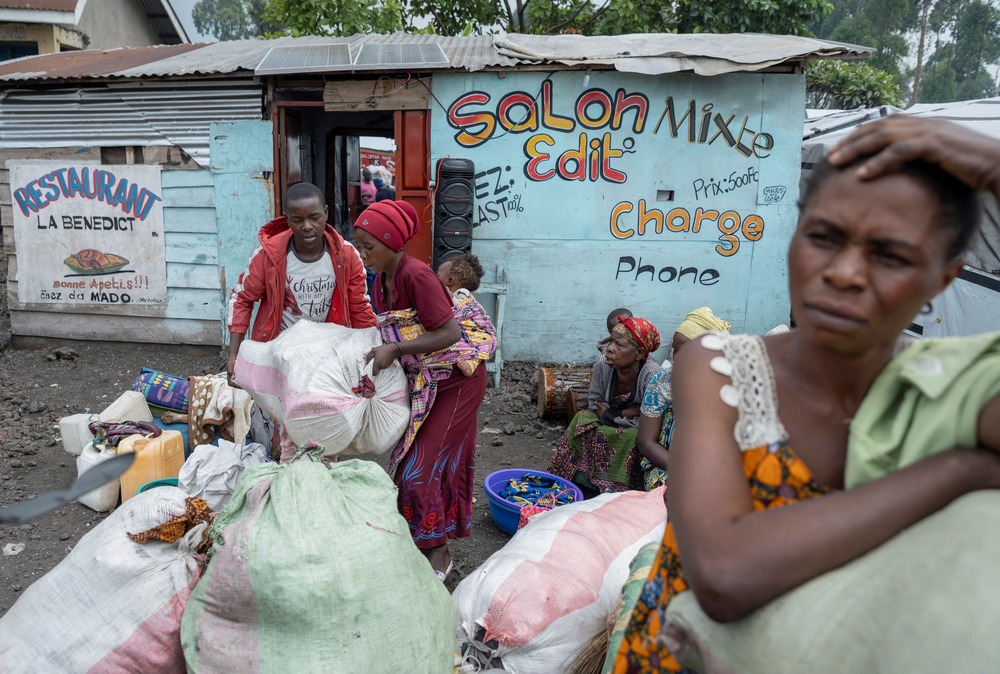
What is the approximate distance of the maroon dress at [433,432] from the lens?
123 inches

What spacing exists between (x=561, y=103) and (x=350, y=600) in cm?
576

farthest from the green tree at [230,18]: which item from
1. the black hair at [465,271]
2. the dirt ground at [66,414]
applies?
the black hair at [465,271]

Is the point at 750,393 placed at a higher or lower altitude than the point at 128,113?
lower

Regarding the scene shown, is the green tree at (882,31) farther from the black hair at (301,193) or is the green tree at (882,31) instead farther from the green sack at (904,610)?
the green sack at (904,610)

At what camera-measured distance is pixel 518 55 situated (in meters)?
6.71

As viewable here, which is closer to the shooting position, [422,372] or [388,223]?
[388,223]

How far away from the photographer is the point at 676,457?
99 cm

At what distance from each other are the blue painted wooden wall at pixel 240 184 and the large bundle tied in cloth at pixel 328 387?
4136mm

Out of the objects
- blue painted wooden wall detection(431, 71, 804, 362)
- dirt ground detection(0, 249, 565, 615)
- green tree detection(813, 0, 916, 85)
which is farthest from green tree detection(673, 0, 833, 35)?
green tree detection(813, 0, 916, 85)

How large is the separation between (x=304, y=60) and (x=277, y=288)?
3719 millimetres

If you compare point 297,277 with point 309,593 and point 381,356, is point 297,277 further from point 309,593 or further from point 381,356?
point 309,593

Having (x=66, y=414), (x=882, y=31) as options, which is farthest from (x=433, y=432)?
(x=882, y=31)

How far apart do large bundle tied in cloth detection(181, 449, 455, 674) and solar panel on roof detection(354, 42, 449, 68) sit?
17.3 feet

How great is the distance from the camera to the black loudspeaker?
→ 660 cm
